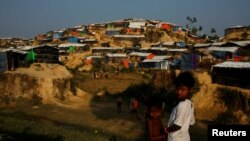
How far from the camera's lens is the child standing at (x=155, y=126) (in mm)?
5247

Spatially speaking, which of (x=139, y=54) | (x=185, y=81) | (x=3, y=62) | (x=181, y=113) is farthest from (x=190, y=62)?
(x=181, y=113)

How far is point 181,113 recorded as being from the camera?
16.1 feet

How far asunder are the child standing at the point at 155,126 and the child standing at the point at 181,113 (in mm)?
230

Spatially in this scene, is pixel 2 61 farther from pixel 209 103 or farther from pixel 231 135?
pixel 231 135

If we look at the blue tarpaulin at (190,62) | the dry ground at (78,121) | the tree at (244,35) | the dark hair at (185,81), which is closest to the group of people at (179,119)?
the dark hair at (185,81)

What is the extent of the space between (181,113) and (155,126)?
0.60 m

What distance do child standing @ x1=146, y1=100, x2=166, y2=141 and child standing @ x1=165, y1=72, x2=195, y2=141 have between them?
0.23m

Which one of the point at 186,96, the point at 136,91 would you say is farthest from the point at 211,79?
the point at 186,96

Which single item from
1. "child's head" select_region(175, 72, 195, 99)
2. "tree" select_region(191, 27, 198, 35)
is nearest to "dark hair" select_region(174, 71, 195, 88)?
"child's head" select_region(175, 72, 195, 99)

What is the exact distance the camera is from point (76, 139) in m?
12.8

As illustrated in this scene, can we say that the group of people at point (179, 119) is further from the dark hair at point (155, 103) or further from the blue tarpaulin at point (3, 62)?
the blue tarpaulin at point (3, 62)

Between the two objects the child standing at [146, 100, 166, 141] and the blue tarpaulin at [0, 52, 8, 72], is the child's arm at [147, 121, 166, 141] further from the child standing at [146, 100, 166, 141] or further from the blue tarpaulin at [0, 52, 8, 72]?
the blue tarpaulin at [0, 52, 8, 72]

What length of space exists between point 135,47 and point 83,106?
41299mm

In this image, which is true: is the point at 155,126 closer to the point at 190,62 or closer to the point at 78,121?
the point at 78,121
